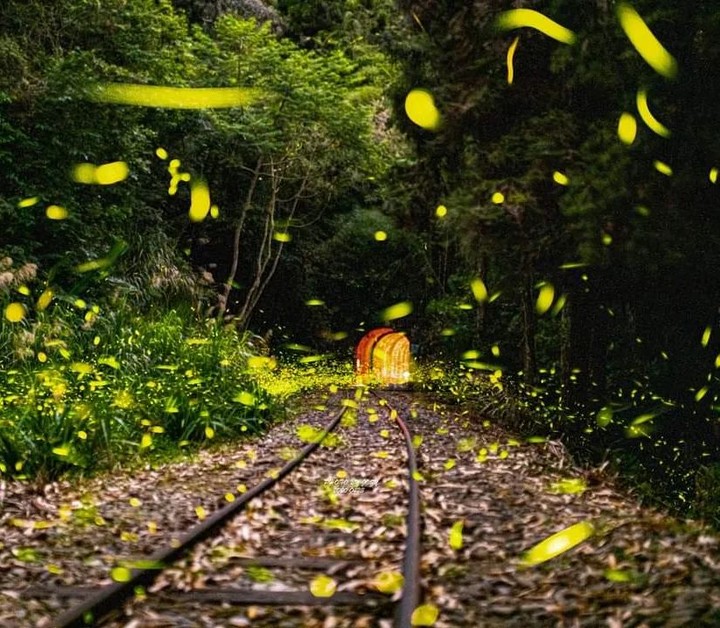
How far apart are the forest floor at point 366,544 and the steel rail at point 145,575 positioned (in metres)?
0.08

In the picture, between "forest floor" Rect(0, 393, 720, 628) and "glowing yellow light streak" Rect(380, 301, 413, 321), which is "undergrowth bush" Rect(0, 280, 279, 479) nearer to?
"forest floor" Rect(0, 393, 720, 628)

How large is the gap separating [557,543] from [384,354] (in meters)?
37.3

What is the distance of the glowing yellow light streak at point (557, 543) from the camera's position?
4.76 meters

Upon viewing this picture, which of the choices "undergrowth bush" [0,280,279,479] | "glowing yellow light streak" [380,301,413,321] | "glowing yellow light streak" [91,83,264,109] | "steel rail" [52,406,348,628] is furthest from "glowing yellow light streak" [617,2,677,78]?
"undergrowth bush" [0,280,279,479]

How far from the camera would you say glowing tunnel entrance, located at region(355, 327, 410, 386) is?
3666cm

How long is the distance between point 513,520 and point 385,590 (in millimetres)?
2015

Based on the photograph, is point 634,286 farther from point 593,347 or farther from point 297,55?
point 297,55

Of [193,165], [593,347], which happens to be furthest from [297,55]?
[593,347]

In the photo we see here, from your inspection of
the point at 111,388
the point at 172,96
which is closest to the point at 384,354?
the point at 111,388

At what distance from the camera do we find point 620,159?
7465mm

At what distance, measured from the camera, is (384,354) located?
42.2 meters

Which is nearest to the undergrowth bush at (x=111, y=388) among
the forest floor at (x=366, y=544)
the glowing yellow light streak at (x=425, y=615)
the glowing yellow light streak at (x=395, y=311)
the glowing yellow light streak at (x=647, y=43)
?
the forest floor at (x=366, y=544)

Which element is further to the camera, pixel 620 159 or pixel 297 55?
pixel 297 55

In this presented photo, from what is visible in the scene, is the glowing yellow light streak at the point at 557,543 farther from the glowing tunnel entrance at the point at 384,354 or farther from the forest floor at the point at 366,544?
the glowing tunnel entrance at the point at 384,354
